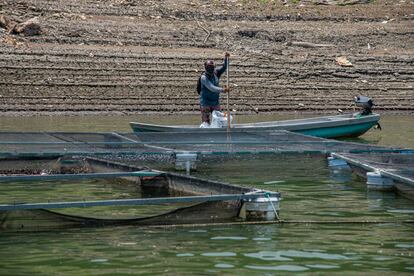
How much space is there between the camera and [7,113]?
1133 inches

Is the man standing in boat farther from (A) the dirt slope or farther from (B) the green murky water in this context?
(A) the dirt slope

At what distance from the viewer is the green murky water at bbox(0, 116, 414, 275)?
10.4m

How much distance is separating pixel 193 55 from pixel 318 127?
11283mm

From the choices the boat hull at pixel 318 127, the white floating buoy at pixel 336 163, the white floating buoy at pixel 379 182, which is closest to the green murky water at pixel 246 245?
the white floating buoy at pixel 379 182

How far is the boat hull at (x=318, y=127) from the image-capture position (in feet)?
71.9

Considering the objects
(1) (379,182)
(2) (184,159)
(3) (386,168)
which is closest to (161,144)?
(2) (184,159)

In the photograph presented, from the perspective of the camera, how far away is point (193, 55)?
33.9 m

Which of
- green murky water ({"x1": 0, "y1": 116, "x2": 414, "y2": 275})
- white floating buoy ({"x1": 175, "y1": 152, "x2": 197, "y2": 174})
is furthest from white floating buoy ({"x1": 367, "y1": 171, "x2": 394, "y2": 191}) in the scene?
white floating buoy ({"x1": 175, "y1": 152, "x2": 197, "y2": 174})

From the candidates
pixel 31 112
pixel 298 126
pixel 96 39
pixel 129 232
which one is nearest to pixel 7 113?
pixel 31 112

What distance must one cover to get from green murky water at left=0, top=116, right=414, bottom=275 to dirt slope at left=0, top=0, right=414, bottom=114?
15504 mm

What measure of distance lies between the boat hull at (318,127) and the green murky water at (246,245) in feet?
20.8

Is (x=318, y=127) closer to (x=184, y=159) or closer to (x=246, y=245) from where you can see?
(x=184, y=159)

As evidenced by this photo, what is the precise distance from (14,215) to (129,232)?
1.20 meters

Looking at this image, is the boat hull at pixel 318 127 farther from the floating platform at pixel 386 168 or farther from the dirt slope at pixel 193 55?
the dirt slope at pixel 193 55
